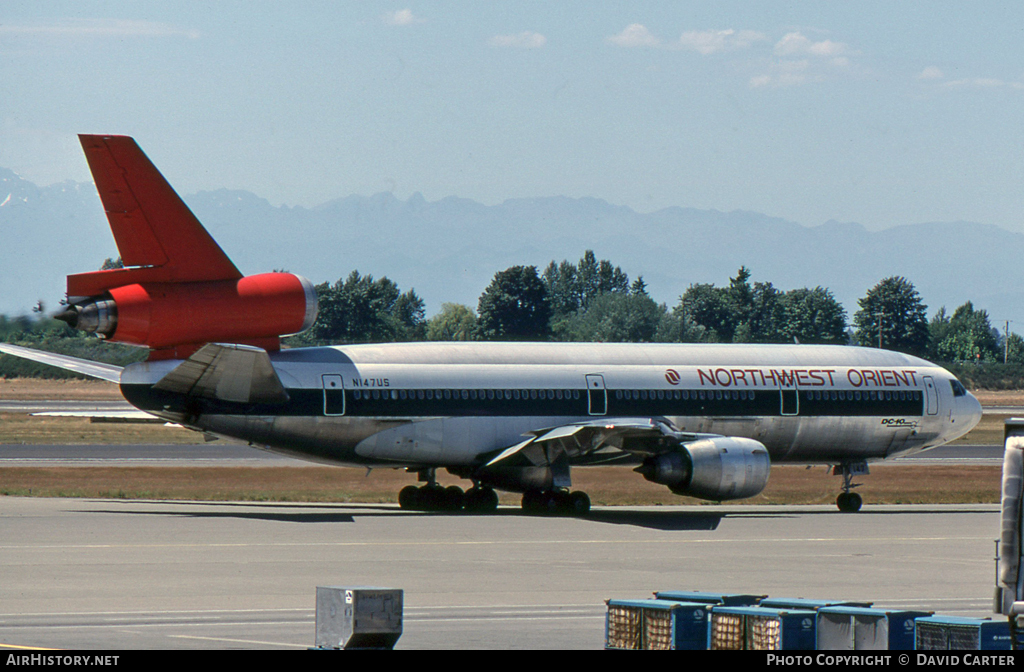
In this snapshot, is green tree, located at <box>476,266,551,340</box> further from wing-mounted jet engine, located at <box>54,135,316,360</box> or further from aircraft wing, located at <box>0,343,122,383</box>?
wing-mounted jet engine, located at <box>54,135,316,360</box>

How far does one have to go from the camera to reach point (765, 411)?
39.8 meters

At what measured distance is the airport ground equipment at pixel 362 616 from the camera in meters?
13.2

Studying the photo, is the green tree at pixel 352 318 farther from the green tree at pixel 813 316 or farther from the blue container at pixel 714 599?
the blue container at pixel 714 599

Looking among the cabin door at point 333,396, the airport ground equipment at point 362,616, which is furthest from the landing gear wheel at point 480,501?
the airport ground equipment at point 362,616

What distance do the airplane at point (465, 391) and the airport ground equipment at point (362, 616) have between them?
59.9 feet

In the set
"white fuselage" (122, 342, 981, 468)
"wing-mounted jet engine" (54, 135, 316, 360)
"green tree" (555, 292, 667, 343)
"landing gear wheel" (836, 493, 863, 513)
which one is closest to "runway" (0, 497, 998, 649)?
"landing gear wheel" (836, 493, 863, 513)

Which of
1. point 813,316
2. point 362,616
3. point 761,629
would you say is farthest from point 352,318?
point 362,616

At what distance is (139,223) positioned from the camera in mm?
32281

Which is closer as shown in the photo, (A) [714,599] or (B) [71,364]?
(A) [714,599]

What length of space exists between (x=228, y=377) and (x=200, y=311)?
5.32 ft

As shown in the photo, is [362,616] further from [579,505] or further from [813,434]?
[813,434]

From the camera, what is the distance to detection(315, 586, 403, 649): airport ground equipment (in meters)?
13.2

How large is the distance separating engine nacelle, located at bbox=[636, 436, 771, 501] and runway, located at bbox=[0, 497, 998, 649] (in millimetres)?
842
